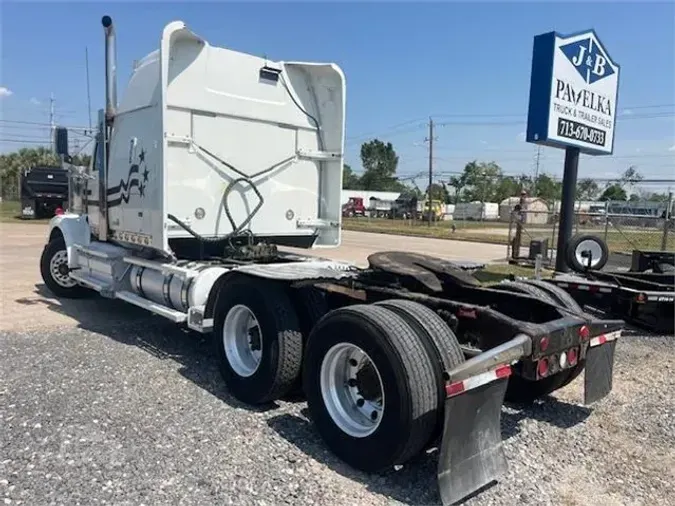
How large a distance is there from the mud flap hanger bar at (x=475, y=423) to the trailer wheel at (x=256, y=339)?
1634 millimetres

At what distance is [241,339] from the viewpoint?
5.26 m

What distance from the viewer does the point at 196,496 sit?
11.0 feet

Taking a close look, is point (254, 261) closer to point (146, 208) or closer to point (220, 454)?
point (146, 208)

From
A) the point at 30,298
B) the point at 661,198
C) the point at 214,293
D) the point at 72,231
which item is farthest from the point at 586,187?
the point at 214,293

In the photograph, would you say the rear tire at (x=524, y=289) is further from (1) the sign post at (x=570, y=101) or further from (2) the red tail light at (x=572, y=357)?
(1) the sign post at (x=570, y=101)

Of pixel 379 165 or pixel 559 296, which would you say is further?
pixel 379 165

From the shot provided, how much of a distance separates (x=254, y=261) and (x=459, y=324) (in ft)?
11.4

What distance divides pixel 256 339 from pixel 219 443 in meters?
1.25

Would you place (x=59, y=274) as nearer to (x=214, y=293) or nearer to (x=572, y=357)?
(x=214, y=293)

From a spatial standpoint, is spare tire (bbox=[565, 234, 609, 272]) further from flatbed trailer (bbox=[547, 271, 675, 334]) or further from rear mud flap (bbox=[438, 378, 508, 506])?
rear mud flap (bbox=[438, 378, 508, 506])

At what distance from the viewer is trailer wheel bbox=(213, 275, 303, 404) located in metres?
4.62

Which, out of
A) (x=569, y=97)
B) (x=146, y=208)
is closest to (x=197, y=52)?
(x=146, y=208)

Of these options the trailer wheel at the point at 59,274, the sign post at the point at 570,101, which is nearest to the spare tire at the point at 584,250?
the sign post at the point at 570,101

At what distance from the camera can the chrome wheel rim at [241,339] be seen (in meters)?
5.11
